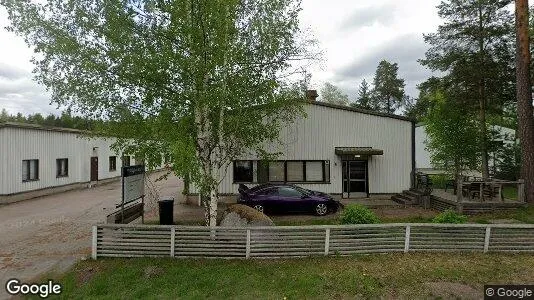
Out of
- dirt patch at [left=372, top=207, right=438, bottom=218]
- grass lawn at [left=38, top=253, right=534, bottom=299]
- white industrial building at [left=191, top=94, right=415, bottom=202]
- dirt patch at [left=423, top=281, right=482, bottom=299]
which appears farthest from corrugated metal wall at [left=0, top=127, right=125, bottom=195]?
dirt patch at [left=423, top=281, right=482, bottom=299]

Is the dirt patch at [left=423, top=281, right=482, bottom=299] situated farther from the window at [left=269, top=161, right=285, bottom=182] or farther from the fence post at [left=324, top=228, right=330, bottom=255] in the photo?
the window at [left=269, top=161, right=285, bottom=182]

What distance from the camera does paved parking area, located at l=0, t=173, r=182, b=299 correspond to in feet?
27.9

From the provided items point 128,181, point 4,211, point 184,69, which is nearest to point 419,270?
point 184,69

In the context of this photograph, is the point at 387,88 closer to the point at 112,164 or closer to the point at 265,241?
the point at 112,164

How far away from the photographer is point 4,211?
15.8 meters

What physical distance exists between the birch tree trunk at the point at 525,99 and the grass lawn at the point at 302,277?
7.99 metres

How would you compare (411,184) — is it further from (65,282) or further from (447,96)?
(65,282)

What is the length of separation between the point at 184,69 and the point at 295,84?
3.41m

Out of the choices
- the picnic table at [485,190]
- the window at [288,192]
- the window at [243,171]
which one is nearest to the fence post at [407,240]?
the window at [288,192]

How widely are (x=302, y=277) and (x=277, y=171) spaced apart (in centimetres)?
1042

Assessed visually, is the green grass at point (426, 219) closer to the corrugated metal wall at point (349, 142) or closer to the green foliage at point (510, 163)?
the corrugated metal wall at point (349, 142)

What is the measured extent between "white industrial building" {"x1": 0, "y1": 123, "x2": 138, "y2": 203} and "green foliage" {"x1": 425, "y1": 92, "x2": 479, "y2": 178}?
714 inches

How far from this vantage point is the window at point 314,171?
17734 millimetres

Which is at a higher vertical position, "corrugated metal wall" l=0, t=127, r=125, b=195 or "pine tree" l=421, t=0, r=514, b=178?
"pine tree" l=421, t=0, r=514, b=178
